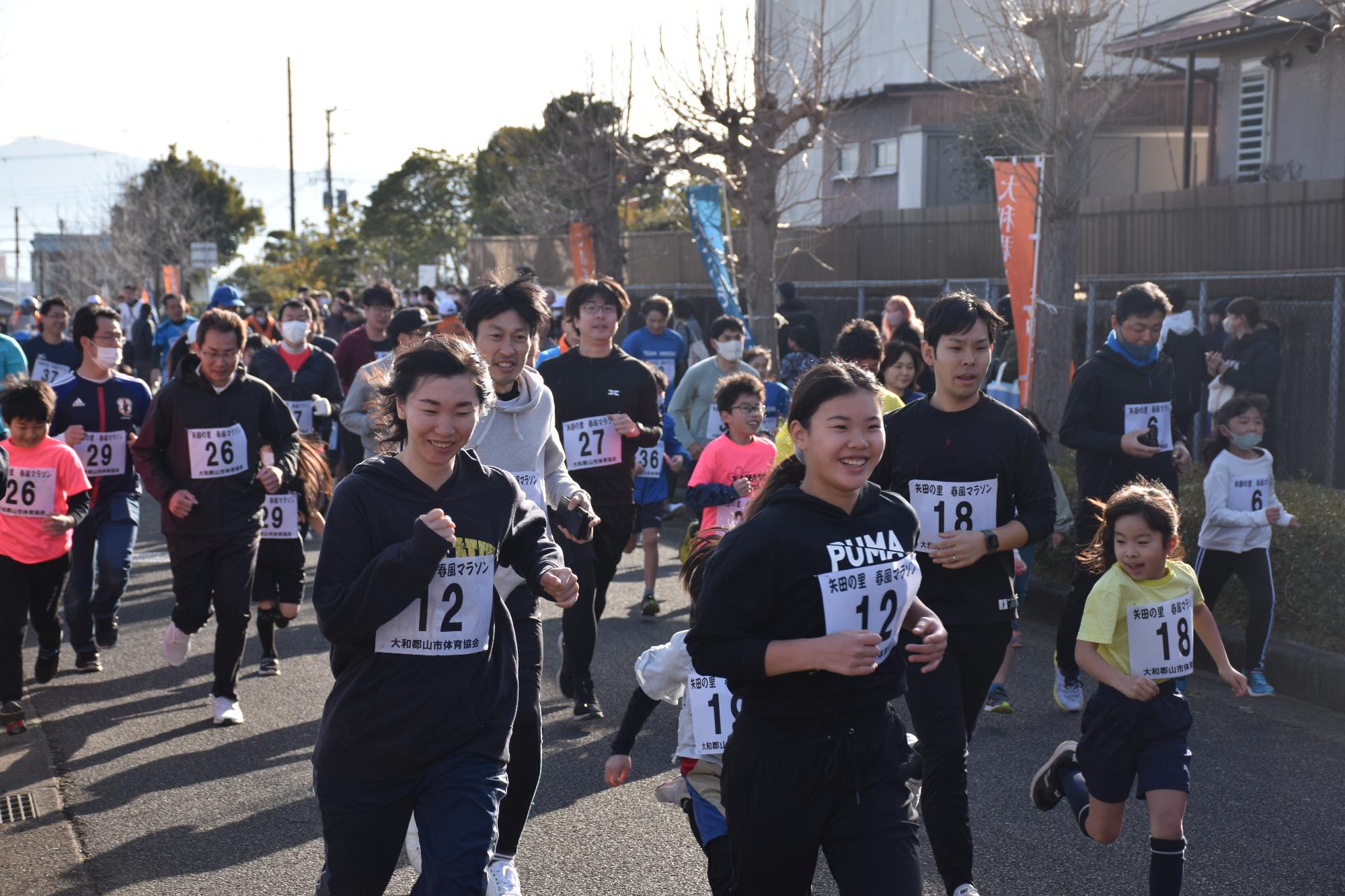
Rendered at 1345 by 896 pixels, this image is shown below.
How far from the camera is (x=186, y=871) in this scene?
17.1 ft

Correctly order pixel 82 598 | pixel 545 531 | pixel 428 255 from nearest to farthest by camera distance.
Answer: pixel 545 531 < pixel 82 598 < pixel 428 255

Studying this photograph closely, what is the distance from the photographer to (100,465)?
27.2 ft

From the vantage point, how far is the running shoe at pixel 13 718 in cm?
696

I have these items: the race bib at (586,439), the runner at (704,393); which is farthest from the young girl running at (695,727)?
the runner at (704,393)

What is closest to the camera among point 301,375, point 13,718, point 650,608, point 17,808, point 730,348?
point 17,808

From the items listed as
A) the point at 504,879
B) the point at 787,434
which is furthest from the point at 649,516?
the point at 504,879

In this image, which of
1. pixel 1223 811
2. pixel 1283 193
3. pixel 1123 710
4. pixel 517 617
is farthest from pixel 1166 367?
pixel 1283 193

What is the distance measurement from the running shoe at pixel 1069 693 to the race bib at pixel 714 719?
3302mm

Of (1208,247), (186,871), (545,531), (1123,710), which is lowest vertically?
(186,871)

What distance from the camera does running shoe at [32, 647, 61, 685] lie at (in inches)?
306

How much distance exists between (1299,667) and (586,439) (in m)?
4.05

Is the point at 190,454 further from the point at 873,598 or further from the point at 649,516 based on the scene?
the point at 873,598

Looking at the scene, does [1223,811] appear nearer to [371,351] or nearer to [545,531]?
[545,531]

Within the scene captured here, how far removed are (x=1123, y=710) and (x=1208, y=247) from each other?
13.9 m
